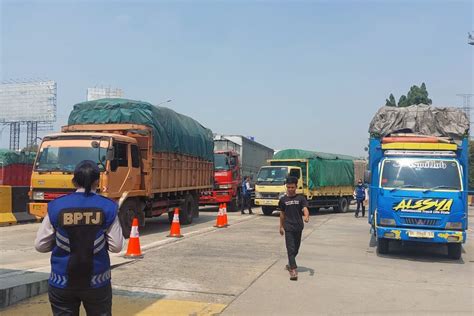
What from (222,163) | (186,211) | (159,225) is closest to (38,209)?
(159,225)

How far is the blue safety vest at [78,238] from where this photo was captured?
364 centimetres

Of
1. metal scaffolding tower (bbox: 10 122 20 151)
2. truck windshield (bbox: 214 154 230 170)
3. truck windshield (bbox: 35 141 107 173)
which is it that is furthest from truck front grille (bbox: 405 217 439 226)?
metal scaffolding tower (bbox: 10 122 20 151)

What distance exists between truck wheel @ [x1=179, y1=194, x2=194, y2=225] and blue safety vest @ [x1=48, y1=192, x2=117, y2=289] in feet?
45.0

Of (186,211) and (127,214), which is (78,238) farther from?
(186,211)

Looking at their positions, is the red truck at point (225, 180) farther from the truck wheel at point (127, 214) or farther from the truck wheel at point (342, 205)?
the truck wheel at point (127, 214)

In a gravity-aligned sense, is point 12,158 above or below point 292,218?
above

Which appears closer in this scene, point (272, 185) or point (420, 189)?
point (420, 189)

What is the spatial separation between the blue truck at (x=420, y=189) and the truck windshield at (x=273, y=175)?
9.99 meters

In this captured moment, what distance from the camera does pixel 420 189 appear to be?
10.7 m

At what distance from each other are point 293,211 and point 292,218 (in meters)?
0.12

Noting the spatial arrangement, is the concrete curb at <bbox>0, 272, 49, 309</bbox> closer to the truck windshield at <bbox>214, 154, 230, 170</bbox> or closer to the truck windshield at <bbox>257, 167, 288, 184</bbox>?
the truck windshield at <bbox>257, 167, 288, 184</bbox>

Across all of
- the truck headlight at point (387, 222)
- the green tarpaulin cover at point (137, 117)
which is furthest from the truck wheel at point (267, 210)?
the truck headlight at point (387, 222)

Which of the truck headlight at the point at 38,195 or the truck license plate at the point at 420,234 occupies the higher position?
the truck headlight at the point at 38,195

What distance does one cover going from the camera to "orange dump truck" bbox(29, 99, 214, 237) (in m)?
12.1
